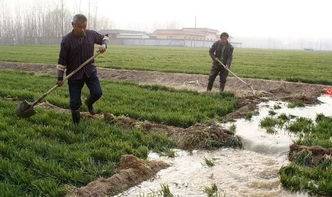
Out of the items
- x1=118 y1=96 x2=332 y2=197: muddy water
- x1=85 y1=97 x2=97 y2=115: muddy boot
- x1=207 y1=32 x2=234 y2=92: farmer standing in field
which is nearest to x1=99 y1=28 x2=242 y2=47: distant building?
x1=207 y1=32 x2=234 y2=92: farmer standing in field

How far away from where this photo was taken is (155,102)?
34.0ft

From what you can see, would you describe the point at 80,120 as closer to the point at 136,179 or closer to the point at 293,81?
the point at 136,179

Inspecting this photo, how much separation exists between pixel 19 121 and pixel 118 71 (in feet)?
36.9

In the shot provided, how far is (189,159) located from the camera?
6188 millimetres

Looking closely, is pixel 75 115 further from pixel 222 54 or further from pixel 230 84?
pixel 230 84

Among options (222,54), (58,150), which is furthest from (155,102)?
(58,150)

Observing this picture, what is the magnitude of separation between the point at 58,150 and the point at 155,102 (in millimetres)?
4670

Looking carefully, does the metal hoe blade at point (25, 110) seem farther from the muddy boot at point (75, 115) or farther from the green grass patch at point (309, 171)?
the green grass patch at point (309, 171)

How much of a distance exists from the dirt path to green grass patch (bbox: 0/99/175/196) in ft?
19.1

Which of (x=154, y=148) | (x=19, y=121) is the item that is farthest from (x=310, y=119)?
(x=19, y=121)

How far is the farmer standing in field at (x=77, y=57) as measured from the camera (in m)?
7.23

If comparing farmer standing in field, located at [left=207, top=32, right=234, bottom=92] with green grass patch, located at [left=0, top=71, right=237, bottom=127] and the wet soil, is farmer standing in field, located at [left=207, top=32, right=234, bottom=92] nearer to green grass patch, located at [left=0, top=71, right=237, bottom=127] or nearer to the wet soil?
the wet soil

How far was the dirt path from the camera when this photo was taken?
1249 cm

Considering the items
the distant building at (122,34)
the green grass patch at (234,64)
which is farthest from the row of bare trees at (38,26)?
the green grass patch at (234,64)
